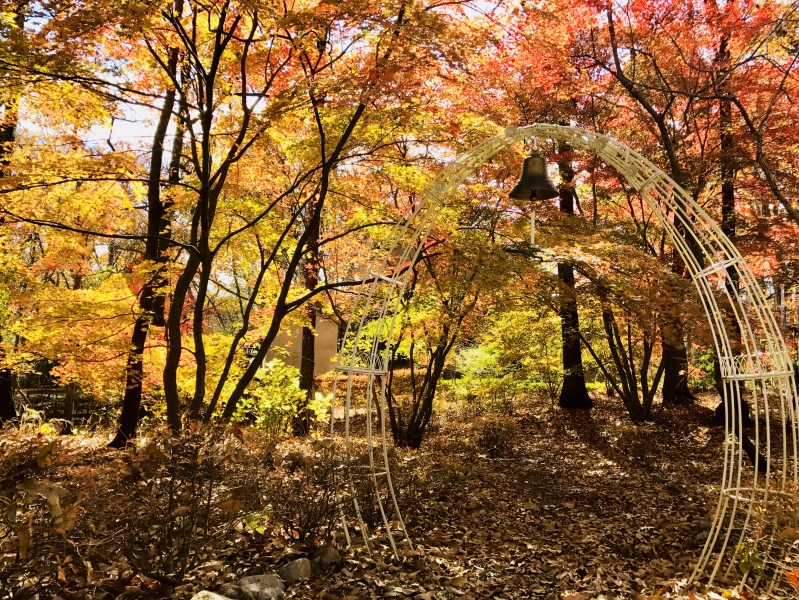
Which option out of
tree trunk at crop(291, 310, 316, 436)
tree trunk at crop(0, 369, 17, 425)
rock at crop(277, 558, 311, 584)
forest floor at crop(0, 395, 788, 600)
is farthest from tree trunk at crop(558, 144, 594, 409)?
tree trunk at crop(0, 369, 17, 425)

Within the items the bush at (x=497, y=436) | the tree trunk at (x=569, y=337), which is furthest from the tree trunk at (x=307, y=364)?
the tree trunk at (x=569, y=337)

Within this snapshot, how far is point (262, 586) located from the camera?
9.34 ft

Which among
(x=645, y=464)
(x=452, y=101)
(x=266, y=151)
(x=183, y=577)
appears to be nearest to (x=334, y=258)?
(x=266, y=151)

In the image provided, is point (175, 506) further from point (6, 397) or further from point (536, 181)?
point (6, 397)

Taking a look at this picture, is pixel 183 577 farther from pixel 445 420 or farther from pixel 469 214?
pixel 445 420

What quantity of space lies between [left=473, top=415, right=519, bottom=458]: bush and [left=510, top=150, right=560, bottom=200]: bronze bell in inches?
217

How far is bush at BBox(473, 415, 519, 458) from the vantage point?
8195 millimetres

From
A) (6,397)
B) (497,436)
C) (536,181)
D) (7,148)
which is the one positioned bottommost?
(497,436)

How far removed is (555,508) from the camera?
569 centimetres

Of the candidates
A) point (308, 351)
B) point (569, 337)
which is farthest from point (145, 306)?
point (569, 337)

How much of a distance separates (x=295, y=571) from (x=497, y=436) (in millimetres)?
5532

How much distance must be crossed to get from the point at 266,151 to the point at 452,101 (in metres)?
2.46

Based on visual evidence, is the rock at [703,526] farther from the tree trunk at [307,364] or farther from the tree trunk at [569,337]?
the tree trunk at [307,364]

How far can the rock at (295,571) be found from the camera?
3.13m
